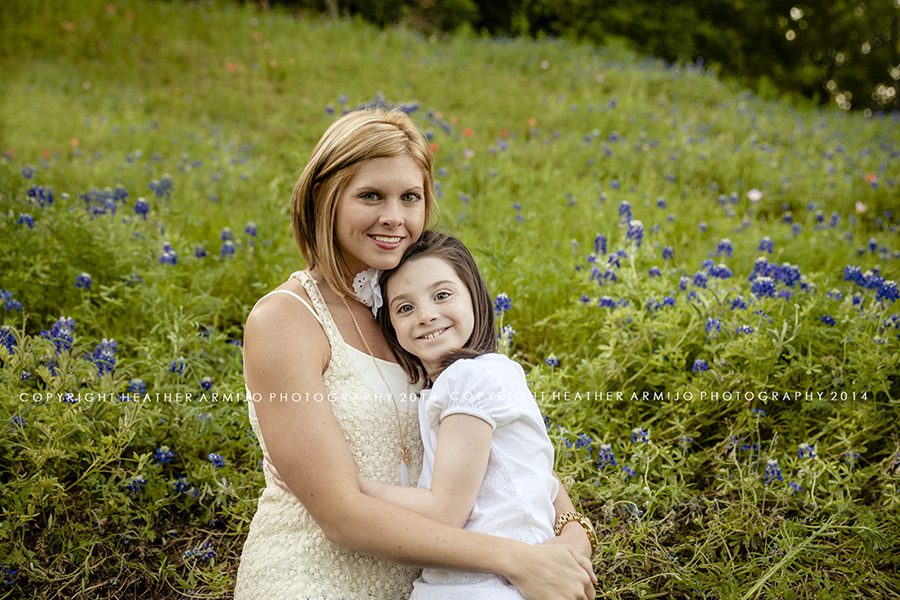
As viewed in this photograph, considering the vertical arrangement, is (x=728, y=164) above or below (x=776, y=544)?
above

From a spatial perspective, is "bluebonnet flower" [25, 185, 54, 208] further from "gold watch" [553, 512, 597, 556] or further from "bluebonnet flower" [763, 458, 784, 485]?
"bluebonnet flower" [763, 458, 784, 485]

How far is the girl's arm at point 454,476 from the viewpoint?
182cm

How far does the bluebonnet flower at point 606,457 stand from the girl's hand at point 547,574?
3.00 feet

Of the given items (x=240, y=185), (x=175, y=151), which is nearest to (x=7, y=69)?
(x=175, y=151)

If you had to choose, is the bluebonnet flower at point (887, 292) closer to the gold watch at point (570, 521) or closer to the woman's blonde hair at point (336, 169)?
the gold watch at point (570, 521)

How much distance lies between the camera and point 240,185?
5012 millimetres

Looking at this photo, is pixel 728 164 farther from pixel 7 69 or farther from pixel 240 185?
pixel 7 69

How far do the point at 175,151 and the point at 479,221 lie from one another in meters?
2.69

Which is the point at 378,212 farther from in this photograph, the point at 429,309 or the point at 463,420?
the point at 463,420

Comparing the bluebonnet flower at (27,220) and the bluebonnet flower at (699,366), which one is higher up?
the bluebonnet flower at (27,220)

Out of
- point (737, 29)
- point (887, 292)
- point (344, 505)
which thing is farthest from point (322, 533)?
point (737, 29)

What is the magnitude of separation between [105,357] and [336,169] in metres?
1.29

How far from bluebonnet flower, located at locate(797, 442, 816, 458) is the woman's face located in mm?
1559

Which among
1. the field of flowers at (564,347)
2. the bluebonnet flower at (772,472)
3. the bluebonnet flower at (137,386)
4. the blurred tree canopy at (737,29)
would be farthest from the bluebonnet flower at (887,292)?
the blurred tree canopy at (737,29)
